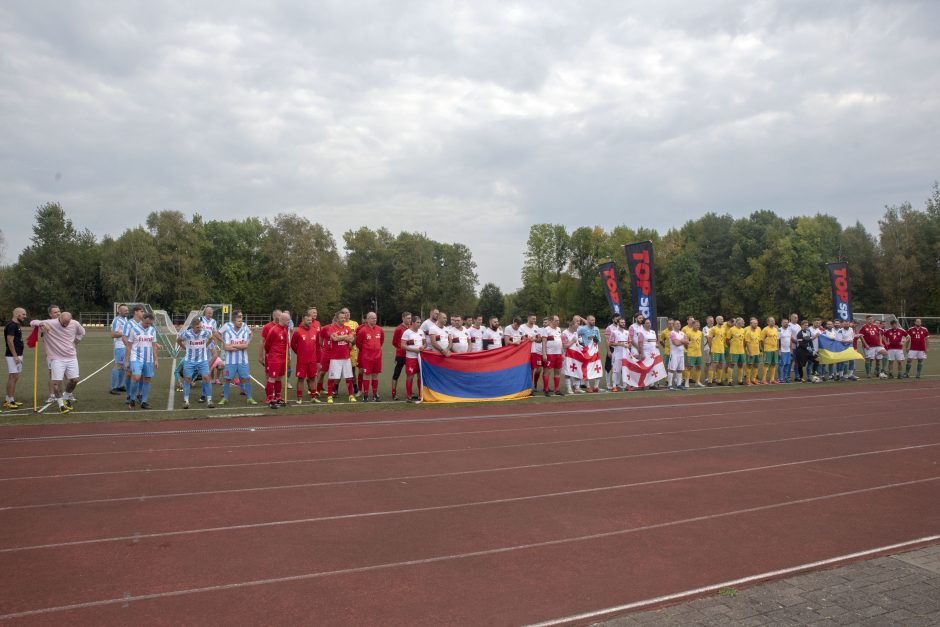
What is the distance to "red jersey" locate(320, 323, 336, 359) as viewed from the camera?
13602mm

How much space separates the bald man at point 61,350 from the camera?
1135 centimetres

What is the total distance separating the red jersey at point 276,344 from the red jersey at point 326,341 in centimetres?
101

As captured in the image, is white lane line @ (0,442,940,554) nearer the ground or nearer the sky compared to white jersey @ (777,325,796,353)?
nearer the ground

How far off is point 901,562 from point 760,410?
337 inches

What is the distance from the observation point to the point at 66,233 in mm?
70312

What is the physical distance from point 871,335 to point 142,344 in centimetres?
2105

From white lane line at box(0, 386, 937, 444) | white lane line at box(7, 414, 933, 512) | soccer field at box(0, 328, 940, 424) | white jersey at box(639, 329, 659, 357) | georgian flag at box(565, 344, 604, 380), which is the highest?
white jersey at box(639, 329, 659, 357)

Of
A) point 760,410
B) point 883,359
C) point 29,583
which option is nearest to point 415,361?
point 760,410

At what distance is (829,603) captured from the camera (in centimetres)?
419

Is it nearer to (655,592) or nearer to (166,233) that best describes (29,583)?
(655,592)

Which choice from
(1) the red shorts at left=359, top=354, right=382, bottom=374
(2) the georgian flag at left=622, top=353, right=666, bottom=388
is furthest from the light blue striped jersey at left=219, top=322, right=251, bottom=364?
(2) the georgian flag at left=622, top=353, right=666, bottom=388

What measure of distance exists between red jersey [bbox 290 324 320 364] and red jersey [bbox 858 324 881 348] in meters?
17.7

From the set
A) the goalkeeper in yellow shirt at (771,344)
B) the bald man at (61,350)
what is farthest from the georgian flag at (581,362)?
the bald man at (61,350)

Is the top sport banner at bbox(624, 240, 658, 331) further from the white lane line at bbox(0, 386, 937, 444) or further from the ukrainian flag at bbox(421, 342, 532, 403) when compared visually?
the ukrainian flag at bbox(421, 342, 532, 403)
